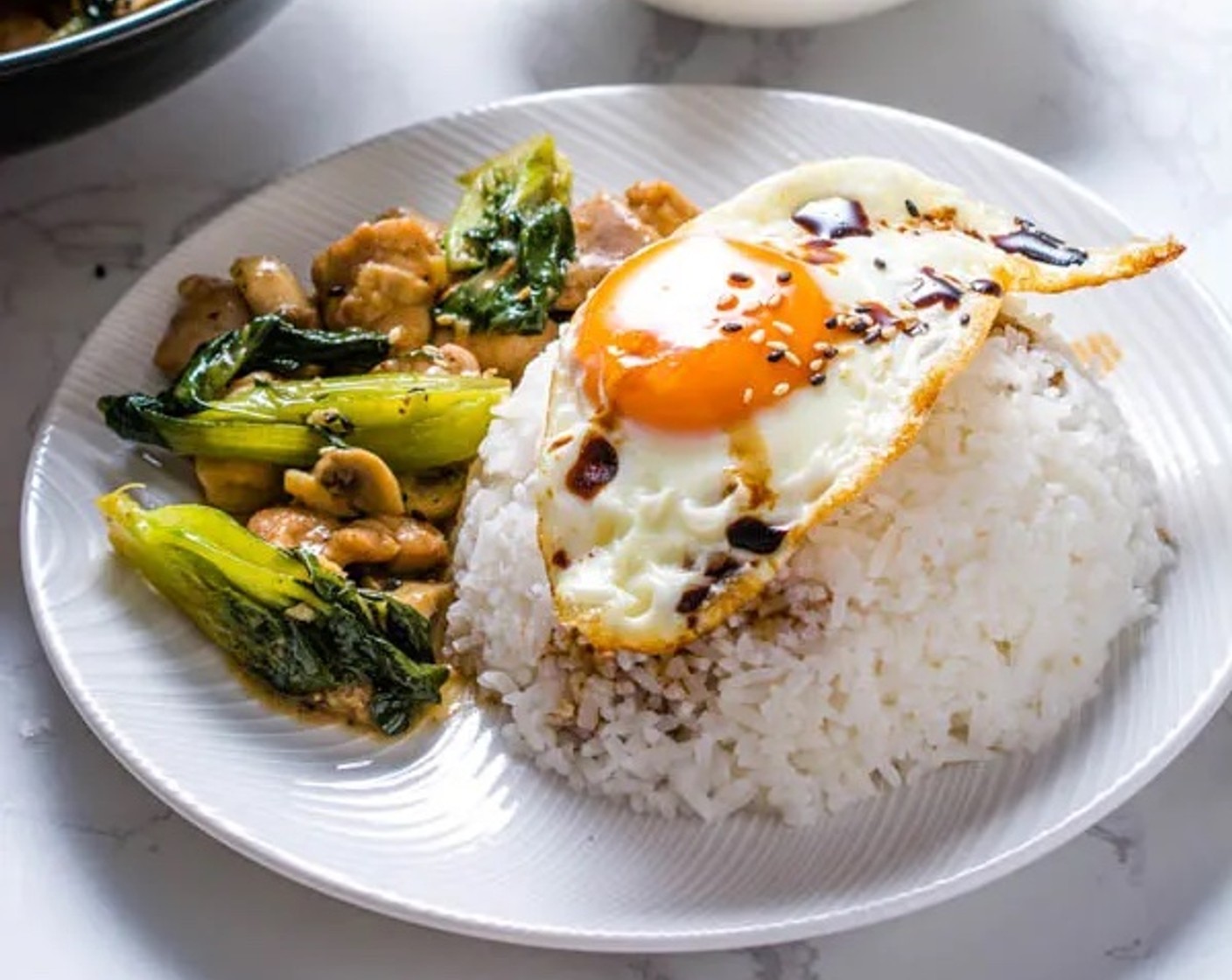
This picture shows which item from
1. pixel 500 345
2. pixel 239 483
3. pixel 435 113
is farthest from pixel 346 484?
pixel 435 113

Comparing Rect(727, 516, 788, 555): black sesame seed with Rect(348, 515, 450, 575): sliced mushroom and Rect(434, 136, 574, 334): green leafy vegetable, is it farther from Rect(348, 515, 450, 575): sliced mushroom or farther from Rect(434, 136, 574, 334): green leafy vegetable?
Rect(434, 136, 574, 334): green leafy vegetable

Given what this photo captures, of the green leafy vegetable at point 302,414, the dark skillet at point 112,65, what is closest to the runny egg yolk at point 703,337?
the green leafy vegetable at point 302,414

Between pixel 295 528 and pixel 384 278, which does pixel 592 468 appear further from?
pixel 384 278

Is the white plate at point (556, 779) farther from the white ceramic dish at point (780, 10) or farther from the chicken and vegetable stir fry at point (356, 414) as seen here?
the white ceramic dish at point (780, 10)

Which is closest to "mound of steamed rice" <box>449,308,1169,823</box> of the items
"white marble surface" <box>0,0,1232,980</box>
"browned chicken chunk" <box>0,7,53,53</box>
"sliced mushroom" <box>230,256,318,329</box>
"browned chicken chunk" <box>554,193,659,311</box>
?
"white marble surface" <box>0,0,1232,980</box>

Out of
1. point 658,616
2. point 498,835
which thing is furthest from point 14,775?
point 658,616

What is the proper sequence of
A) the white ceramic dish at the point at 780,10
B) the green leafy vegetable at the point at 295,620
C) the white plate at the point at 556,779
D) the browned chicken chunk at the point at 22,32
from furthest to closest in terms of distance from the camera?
1. the white ceramic dish at the point at 780,10
2. the browned chicken chunk at the point at 22,32
3. the green leafy vegetable at the point at 295,620
4. the white plate at the point at 556,779

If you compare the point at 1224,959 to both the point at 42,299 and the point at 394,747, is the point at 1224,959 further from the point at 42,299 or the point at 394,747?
the point at 42,299
